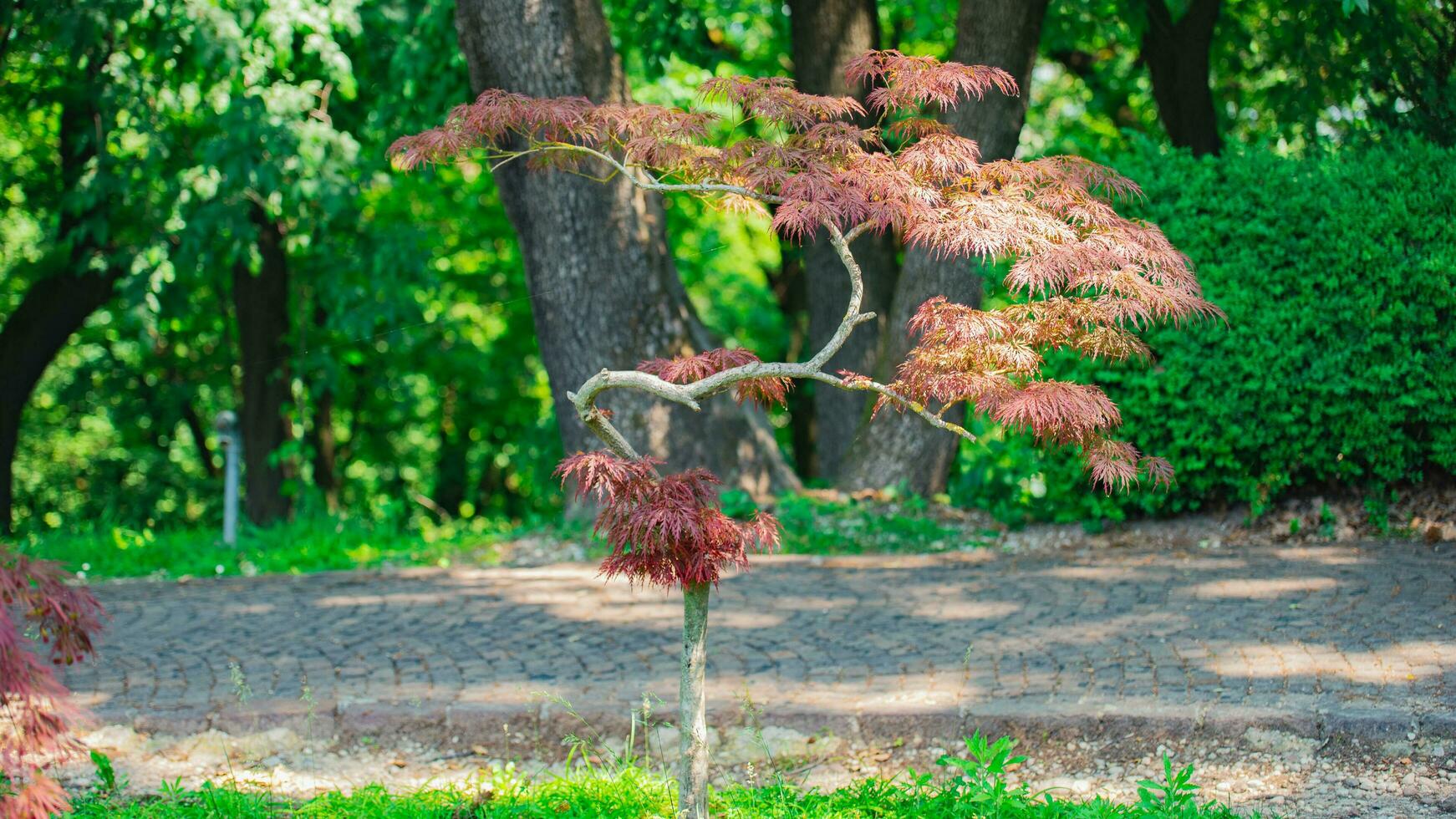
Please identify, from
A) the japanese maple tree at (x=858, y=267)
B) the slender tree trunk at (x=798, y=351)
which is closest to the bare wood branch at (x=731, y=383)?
the japanese maple tree at (x=858, y=267)

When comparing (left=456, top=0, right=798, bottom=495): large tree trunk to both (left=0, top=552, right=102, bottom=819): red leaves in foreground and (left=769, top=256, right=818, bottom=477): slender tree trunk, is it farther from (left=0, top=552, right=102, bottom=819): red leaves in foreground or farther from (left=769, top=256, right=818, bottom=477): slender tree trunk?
(left=769, top=256, right=818, bottom=477): slender tree trunk

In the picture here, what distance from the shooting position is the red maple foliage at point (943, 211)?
135 inches

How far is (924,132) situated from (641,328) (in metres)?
4.47

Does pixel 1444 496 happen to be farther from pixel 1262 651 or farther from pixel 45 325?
pixel 45 325

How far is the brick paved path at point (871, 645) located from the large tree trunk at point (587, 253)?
4.68ft

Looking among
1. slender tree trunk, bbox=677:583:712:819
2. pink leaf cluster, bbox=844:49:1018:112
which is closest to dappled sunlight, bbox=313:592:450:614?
slender tree trunk, bbox=677:583:712:819

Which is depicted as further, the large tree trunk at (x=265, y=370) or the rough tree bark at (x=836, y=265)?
the large tree trunk at (x=265, y=370)

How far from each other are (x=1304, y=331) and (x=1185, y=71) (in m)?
3.82

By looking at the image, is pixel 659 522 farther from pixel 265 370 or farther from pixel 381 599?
pixel 265 370

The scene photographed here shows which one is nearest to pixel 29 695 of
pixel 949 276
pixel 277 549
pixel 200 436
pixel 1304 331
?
pixel 277 549

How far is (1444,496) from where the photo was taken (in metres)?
6.89

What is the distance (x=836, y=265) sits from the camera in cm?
1020

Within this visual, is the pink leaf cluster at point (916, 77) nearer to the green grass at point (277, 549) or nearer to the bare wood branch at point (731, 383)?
the bare wood branch at point (731, 383)

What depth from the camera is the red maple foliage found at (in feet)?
11.2
